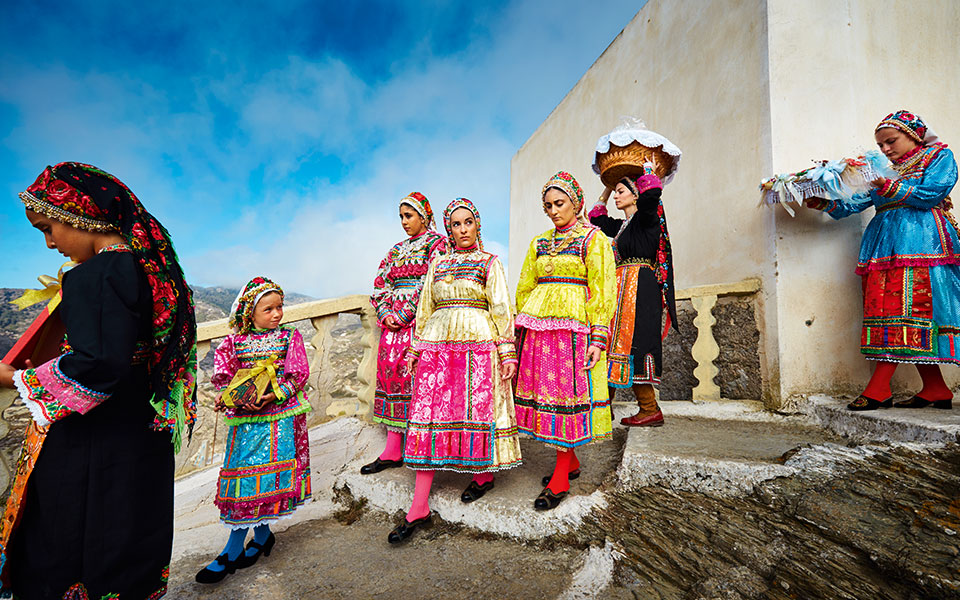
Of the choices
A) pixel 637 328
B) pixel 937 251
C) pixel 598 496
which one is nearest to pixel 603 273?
pixel 637 328

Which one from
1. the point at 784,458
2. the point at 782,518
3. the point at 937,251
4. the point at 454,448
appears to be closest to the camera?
the point at 782,518

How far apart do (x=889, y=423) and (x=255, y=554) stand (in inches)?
146

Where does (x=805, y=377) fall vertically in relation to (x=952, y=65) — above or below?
below

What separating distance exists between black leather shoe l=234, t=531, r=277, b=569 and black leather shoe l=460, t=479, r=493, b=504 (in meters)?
1.15

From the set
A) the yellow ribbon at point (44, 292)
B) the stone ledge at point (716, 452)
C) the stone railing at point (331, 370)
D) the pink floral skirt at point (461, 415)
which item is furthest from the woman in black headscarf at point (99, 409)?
the stone railing at point (331, 370)

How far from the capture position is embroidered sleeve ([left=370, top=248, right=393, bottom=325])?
3.36 metres

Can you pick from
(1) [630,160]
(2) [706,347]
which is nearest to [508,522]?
(1) [630,160]

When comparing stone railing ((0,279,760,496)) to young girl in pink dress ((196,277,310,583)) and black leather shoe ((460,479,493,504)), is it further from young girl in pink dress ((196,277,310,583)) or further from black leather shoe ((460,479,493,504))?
black leather shoe ((460,479,493,504))

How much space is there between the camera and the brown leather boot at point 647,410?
3195 millimetres

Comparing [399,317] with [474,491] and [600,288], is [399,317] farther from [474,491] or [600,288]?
[600,288]

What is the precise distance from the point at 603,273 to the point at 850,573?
1.65 meters

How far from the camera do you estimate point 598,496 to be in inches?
90.3

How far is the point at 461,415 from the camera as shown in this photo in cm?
251

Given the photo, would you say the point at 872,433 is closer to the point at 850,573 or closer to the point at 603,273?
the point at 850,573
